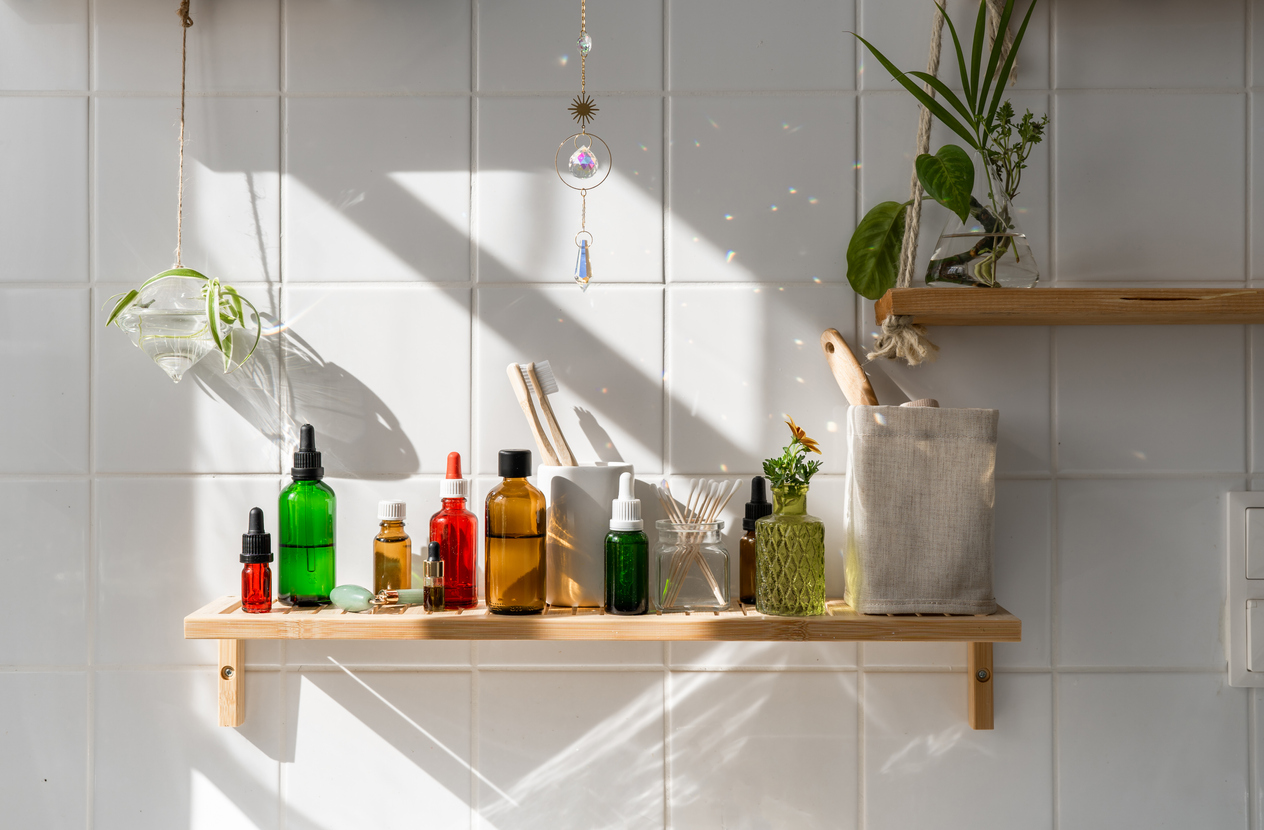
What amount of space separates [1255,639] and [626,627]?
77 centimetres

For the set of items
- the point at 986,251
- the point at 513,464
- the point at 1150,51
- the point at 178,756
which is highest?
the point at 1150,51

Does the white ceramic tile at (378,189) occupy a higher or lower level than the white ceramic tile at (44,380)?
higher

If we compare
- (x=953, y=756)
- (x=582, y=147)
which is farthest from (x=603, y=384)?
(x=953, y=756)

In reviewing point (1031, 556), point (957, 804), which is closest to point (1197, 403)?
point (1031, 556)

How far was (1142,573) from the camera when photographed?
3.24 feet

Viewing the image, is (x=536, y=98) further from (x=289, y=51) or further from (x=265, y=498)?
(x=265, y=498)

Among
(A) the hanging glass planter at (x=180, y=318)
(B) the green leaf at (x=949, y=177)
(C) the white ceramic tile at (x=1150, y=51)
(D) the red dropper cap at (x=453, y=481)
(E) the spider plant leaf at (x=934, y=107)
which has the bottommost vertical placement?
(D) the red dropper cap at (x=453, y=481)

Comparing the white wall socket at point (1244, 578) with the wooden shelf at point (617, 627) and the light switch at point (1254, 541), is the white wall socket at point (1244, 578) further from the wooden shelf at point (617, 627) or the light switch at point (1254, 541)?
the wooden shelf at point (617, 627)

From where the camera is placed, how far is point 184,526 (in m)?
0.99

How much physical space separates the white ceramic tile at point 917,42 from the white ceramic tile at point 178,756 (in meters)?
1.04

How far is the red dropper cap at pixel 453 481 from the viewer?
2.93 ft

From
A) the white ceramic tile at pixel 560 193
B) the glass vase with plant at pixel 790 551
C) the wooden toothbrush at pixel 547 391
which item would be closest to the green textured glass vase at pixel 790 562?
the glass vase with plant at pixel 790 551

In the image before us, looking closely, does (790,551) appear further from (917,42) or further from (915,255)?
(917,42)

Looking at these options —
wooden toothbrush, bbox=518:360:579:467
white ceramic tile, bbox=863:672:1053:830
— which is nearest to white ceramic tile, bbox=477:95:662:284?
wooden toothbrush, bbox=518:360:579:467
